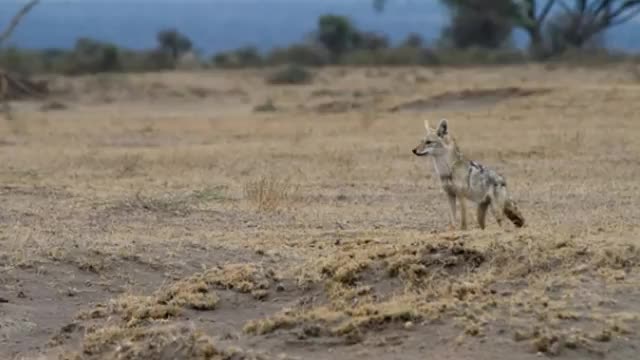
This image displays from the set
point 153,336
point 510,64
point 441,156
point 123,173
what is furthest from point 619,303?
point 510,64

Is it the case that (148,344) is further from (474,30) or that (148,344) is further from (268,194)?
(474,30)

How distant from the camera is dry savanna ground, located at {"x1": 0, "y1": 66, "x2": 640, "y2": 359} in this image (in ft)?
30.2

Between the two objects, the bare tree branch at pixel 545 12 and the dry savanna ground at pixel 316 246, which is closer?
the dry savanna ground at pixel 316 246

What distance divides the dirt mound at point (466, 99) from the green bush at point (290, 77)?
13825 millimetres

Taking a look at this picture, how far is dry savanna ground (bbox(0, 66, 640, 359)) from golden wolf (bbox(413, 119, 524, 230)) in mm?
169

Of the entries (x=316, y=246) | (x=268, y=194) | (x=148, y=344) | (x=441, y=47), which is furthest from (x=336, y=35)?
(x=148, y=344)

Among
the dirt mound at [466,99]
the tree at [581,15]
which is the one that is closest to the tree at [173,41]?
the tree at [581,15]

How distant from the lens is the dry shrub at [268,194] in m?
15.8

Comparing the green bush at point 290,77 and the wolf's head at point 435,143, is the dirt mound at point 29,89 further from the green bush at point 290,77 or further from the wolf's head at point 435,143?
the wolf's head at point 435,143

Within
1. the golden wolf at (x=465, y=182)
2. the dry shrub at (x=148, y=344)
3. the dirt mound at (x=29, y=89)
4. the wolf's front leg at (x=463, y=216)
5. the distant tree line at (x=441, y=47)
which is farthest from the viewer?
the distant tree line at (x=441, y=47)

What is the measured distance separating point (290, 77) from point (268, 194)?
3273 cm

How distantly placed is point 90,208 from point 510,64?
126 ft

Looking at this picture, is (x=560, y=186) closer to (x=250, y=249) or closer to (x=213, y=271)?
(x=250, y=249)

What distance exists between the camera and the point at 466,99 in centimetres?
3456
